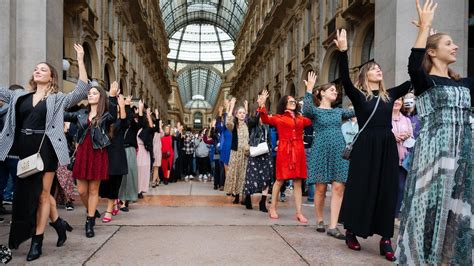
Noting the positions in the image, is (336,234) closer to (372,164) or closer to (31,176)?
(372,164)

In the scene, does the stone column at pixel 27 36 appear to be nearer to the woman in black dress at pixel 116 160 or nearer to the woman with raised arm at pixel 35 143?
the woman in black dress at pixel 116 160

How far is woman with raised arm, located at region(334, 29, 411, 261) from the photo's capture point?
457 cm

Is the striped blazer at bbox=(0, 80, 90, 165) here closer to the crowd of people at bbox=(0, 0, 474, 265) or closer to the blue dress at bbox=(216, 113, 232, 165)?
the crowd of people at bbox=(0, 0, 474, 265)

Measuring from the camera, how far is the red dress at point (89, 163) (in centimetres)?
570

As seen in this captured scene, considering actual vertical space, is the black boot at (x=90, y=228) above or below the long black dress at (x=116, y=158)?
below

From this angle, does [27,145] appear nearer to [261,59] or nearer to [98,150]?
[98,150]

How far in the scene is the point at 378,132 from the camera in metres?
4.73

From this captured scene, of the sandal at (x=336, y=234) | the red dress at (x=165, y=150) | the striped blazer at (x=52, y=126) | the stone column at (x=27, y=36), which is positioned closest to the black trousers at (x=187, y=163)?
the red dress at (x=165, y=150)

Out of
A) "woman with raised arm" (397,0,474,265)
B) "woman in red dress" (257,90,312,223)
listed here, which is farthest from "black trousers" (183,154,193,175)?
Answer: "woman with raised arm" (397,0,474,265)

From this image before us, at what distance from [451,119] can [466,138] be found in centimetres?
18

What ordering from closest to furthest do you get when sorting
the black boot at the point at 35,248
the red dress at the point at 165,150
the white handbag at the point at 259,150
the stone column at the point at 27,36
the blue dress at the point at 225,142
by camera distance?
the black boot at the point at 35,248
the white handbag at the point at 259,150
the stone column at the point at 27,36
the blue dress at the point at 225,142
the red dress at the point at 165,150

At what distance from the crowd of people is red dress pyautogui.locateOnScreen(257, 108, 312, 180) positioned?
0.01 meters

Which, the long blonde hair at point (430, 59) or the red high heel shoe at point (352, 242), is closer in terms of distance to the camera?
the long blonde hair at point (430, 59)

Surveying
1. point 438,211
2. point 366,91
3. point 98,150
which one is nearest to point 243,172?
point 98,150
